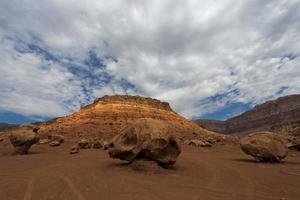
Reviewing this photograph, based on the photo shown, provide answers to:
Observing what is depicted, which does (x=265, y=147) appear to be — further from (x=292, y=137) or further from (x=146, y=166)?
(x=292, y=137)

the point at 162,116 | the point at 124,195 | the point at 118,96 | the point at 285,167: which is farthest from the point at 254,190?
the point at 118,96

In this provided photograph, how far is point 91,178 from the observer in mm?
11688

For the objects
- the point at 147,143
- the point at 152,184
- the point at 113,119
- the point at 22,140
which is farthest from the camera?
the point at 113,119

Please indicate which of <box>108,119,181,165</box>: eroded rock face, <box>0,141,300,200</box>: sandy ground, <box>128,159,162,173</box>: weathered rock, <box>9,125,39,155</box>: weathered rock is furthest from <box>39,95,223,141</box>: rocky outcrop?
<box>0,141,300,200</box>: sandy ground

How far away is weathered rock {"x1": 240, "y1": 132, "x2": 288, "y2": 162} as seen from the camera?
17.4 meters

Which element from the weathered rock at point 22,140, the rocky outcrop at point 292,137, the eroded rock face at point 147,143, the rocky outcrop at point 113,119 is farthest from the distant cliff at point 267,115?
the eroded rock face at point 147,143

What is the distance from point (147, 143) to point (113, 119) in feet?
149

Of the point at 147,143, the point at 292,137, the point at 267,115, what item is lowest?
the point at 147,143

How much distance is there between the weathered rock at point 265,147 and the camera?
17422 mm

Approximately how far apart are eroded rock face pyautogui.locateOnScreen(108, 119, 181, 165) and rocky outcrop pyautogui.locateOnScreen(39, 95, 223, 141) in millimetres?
30388

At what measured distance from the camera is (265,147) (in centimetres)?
1745

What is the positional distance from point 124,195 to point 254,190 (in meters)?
4.31

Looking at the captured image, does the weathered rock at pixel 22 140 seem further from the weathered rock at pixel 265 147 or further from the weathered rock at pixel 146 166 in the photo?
the weathered rock at pixel 265 147

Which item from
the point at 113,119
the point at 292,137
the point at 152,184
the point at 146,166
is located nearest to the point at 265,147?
the point at 146,166
